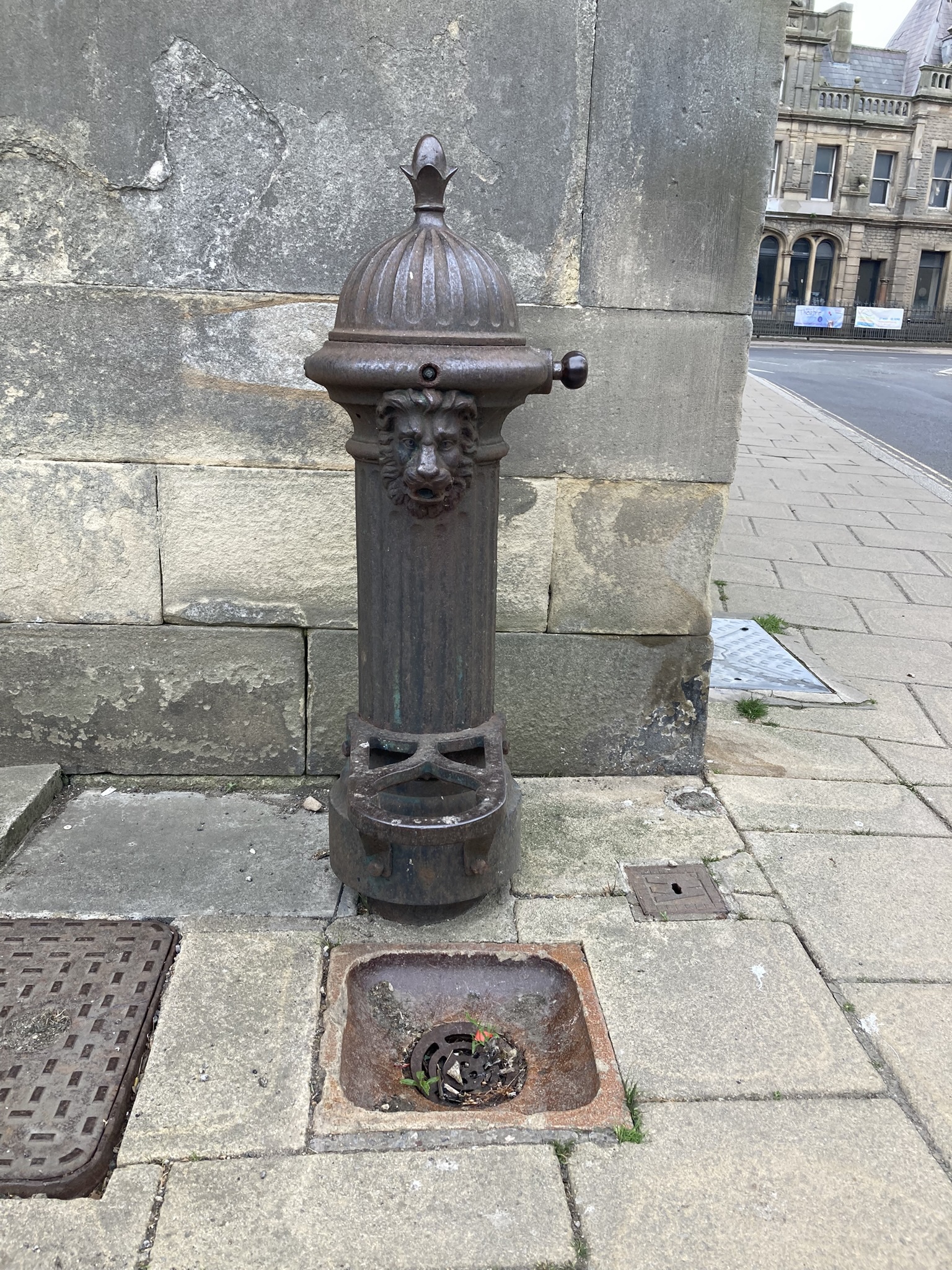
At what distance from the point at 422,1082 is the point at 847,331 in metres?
39.8

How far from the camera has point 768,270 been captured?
128 feet

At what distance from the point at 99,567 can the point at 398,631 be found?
1.24 m

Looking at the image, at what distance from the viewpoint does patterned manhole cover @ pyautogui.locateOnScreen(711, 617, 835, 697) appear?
412 centimetres

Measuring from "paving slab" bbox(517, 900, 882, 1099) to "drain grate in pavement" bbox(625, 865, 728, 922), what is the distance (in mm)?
43

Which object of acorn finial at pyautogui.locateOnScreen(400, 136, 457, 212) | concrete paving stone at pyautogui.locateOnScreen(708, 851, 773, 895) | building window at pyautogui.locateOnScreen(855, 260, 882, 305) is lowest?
concrete paving stone at pyautogui.locateOnScreen(708, 851, 773, 895)

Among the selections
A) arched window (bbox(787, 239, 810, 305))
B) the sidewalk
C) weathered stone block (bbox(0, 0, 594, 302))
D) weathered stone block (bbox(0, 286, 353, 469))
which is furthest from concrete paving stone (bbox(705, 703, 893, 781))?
arched window (bbox(787, 239, 810, 305))

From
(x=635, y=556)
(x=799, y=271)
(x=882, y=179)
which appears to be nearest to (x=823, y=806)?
(x=635, y=556)

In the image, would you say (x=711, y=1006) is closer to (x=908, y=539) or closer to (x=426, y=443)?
(x=426, y=443)

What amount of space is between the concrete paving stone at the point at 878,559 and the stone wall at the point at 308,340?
3336 mm

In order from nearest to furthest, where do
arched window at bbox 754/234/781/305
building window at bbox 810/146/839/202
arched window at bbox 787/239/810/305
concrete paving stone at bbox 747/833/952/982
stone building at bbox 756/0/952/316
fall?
concrete paving stone at bbox 747/833/952/982 < stone building at bbox 756/0/952/316 < arched window at bbox 754/234/781/305 < building window at bbox 810/146/839/202 < arched window at bbox 787/239/810/305

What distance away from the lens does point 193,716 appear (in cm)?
315

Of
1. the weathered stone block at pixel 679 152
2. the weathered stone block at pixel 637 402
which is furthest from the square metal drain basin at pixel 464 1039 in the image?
the weathered stone block at pixel 679 152

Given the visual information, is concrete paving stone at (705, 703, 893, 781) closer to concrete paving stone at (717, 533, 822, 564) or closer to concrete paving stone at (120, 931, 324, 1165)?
concrete paving stone at (120, 931, 324, 1165)

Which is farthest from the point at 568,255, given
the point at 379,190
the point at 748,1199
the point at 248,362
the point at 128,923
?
the point at 748,1199
